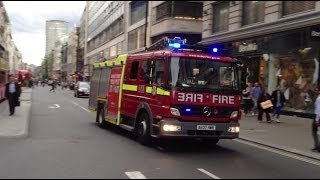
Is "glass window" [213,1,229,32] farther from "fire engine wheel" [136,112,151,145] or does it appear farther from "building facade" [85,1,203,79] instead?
"fire engine wheel" [136,112,151,145]

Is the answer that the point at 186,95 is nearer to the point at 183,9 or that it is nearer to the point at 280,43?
the point at 280,43

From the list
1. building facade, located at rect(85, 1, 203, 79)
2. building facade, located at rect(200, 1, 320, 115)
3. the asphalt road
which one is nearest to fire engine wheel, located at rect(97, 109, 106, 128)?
the asphalt road

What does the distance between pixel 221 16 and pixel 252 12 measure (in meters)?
4.05

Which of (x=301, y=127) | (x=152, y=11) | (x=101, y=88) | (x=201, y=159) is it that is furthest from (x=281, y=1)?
(x=152, y=11)

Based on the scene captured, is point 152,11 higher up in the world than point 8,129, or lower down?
higher up

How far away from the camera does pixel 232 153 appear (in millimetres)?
13398

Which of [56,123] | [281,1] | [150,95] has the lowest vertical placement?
[56,123]

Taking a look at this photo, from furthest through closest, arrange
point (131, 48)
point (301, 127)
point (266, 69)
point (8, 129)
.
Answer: point (131, 48) < point (266, 69) < point (301, 127) < point (8, 129)

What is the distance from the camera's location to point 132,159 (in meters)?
11.7

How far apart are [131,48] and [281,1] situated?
34.0 metres

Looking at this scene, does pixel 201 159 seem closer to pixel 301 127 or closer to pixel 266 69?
pixel 301 127

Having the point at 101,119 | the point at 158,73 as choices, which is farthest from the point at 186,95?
the point at 101,119

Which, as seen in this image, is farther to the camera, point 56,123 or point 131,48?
point 131,48

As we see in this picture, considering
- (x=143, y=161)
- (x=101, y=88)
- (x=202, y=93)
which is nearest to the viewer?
(x=143, y=161)
